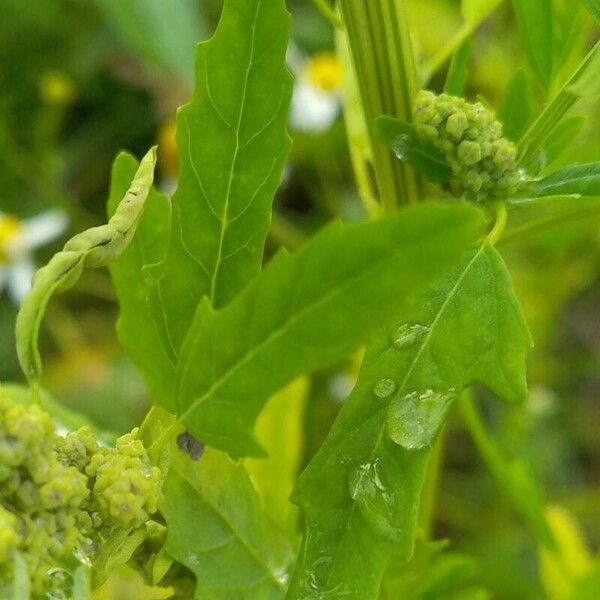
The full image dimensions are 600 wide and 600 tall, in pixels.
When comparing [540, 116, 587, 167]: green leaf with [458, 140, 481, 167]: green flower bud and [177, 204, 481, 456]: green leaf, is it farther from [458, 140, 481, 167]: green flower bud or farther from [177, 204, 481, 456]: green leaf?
[177, 204, 481, 456]: green leaf

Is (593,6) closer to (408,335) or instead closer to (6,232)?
(408,335)

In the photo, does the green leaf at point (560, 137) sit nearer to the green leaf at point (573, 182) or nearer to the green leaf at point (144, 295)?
the green leaf at point (573, 182)

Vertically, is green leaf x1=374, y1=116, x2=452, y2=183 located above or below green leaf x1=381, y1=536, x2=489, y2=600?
above

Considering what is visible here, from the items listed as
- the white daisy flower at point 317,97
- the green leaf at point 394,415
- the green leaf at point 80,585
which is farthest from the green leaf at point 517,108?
the white daisy flower at point 317,97

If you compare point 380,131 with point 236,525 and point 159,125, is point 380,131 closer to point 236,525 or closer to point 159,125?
point 236,525

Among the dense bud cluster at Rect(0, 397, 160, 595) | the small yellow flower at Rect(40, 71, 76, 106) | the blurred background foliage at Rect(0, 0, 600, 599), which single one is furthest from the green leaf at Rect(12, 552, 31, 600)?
the small yellow flower at Rect(40, 71, 76, 106)

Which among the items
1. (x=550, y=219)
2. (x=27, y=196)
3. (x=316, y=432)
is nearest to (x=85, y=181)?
(x=27, y=196)

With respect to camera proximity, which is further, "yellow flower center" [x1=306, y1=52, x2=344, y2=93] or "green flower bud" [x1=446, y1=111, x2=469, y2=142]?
"yellow flower center" [x1=306, y1=52, x2=344, y2=93]
